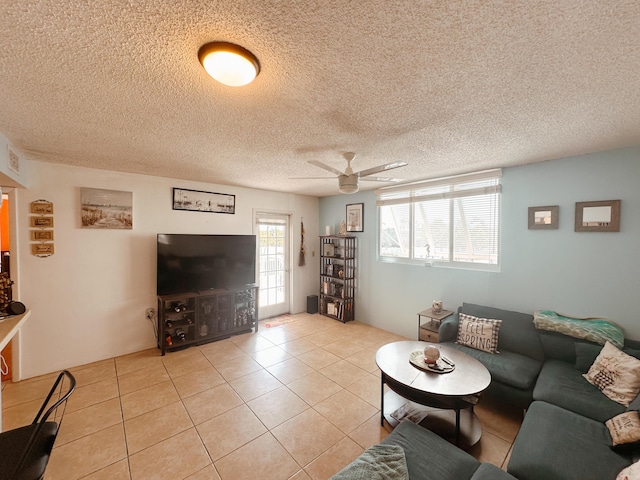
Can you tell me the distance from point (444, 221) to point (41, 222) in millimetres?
5109

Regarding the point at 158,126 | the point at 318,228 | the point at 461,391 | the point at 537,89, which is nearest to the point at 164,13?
the point at 158,126

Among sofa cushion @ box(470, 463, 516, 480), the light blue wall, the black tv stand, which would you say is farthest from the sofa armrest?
the black tv stand

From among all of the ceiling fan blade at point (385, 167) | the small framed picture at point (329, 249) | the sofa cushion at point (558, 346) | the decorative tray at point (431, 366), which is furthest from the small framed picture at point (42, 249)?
the sofa cushion at point (558, 346)

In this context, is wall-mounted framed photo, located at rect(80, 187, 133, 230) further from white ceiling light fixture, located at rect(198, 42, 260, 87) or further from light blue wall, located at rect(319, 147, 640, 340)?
light blue wall, located at rect(319, 147, 640, 340)

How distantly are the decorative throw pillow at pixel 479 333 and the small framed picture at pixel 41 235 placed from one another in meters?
4.94

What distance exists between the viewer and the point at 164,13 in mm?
999

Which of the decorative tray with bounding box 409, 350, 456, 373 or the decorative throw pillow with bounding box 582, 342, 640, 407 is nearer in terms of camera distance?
the decorative throw pillow with bounding box 582, 342, 640, 407

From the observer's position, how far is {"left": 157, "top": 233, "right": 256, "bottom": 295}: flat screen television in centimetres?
366

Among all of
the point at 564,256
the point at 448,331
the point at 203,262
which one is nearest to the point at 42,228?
the point at 203,262

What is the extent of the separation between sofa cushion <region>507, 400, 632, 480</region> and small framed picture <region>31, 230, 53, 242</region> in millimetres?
4743

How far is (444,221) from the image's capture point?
376 cm

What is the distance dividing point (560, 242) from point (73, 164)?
5.71 meters

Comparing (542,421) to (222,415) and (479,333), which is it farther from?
(222,415)

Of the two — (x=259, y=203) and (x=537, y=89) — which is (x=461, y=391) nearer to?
(x=537, y=89)
